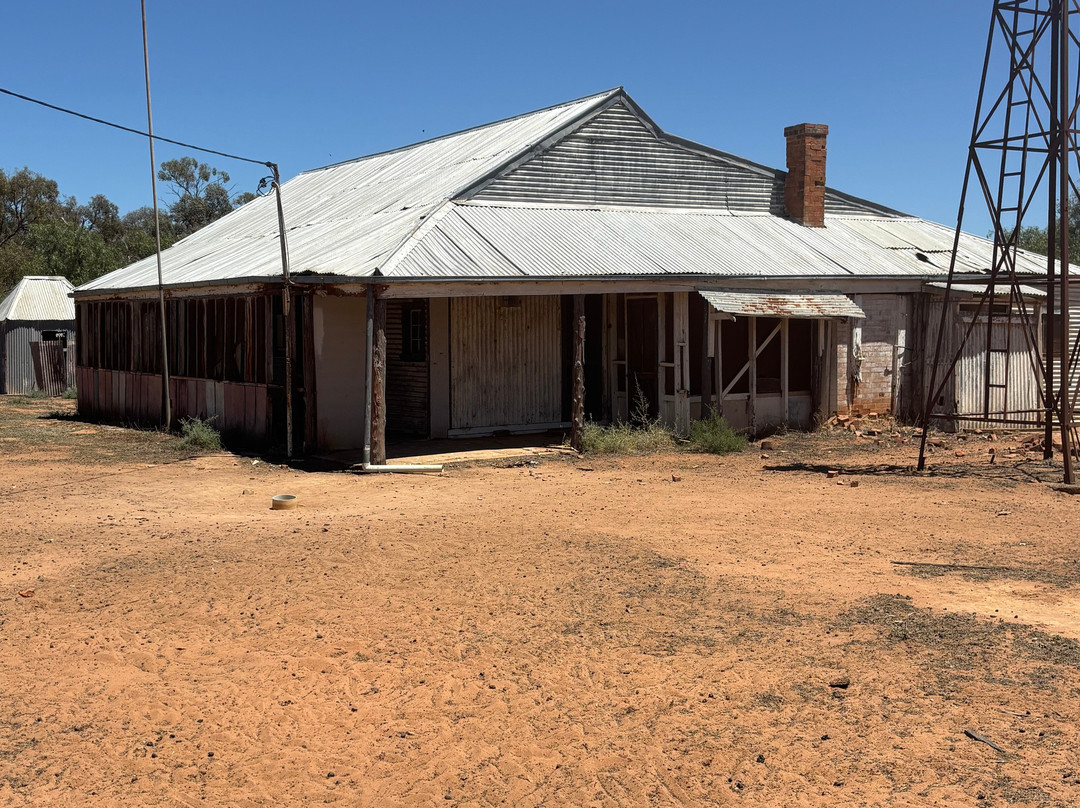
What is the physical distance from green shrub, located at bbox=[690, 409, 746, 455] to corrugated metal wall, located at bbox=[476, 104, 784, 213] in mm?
4803

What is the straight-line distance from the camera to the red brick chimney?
800 inches

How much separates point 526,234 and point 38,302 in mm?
21751

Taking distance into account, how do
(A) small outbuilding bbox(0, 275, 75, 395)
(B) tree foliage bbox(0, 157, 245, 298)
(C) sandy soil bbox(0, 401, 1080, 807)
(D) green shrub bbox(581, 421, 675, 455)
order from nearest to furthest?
1. (C) sandy soil bbox(0, 401, 1080, 807)
2. (D) green shrub bbox(581, 421, 675, 455)
3. (A) small outbuilding bbox(0, 275, 75, 395)
4. (B) tree foliage bbox(0, 157, 245, 298)

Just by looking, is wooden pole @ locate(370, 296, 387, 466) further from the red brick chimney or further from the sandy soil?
the red brick chimney

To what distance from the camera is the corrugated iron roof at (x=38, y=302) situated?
105 ft

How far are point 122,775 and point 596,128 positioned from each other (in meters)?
15.7

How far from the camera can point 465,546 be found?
929 centimetres

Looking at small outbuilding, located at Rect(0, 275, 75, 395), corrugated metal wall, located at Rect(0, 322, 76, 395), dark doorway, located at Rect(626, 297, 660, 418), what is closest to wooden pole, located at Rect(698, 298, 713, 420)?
dark doorway, located at Rect(626, 297, 660, 418)

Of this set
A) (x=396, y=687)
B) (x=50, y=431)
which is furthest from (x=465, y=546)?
(x=50, y=431)

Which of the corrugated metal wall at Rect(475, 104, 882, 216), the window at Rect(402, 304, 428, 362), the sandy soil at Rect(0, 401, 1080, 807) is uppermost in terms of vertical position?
the corrugated metal wall at Rect(475, 104, 882, 216)

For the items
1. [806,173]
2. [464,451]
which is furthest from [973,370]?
[464,451]

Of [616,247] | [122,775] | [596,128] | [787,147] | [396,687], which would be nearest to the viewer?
[122,775]

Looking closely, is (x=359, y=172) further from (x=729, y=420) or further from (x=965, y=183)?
(x=965, y=183)

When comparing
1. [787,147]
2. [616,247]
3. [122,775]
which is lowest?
[122,775]
